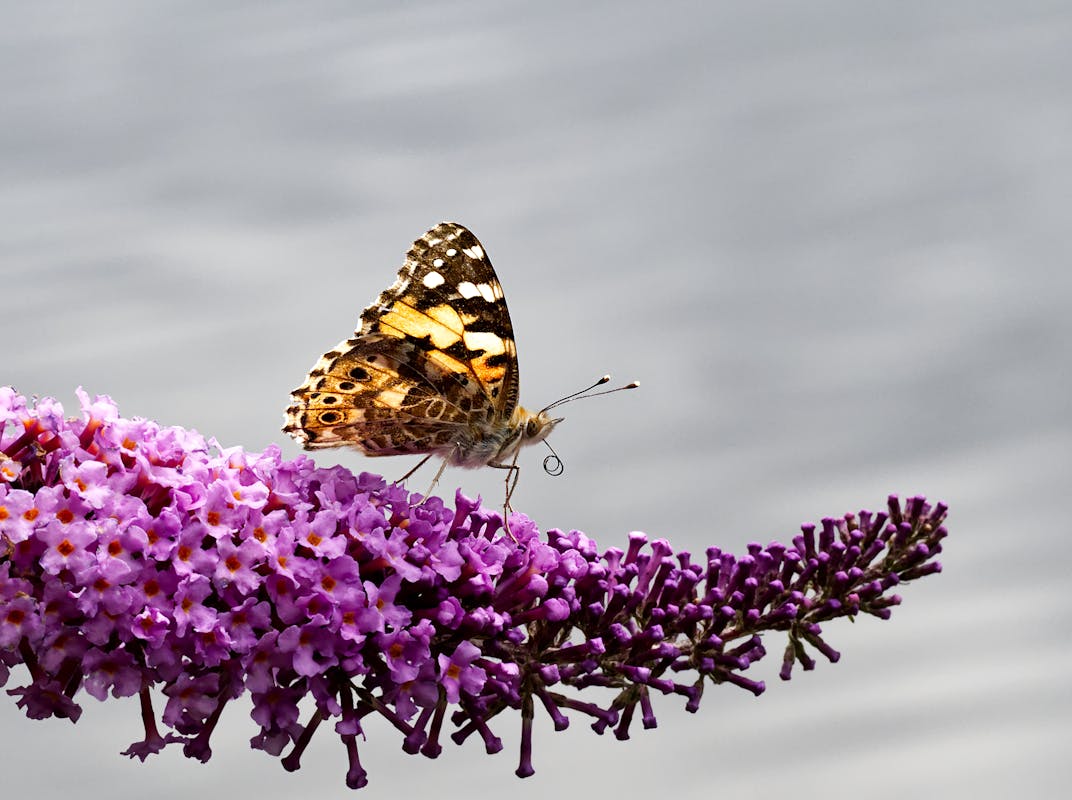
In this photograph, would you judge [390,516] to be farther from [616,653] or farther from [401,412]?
[616,653]

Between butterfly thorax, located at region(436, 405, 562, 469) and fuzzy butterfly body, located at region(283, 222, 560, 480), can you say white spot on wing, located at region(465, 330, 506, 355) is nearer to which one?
fuzzy butterfly body, located at region(283, 222, 560, 480)

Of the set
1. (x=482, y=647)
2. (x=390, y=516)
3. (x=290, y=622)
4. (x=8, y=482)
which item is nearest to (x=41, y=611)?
(x=8, y=482)

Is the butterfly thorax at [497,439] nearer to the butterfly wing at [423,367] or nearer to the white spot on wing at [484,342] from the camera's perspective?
the butterfly wing at [423,367]

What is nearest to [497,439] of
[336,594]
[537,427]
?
[537,427]

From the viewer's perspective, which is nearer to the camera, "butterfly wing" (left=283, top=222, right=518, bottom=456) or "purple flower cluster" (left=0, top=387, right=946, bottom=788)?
"purple flower cluster" (left=0, top=387, right=946, bottom=788)

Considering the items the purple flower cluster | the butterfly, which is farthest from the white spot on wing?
the purple flower cluster

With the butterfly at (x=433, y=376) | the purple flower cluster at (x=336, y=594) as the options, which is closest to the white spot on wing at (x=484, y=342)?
the butterfly at (x=433, y=376)

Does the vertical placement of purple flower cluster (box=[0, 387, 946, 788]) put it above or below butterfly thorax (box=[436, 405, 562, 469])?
below
